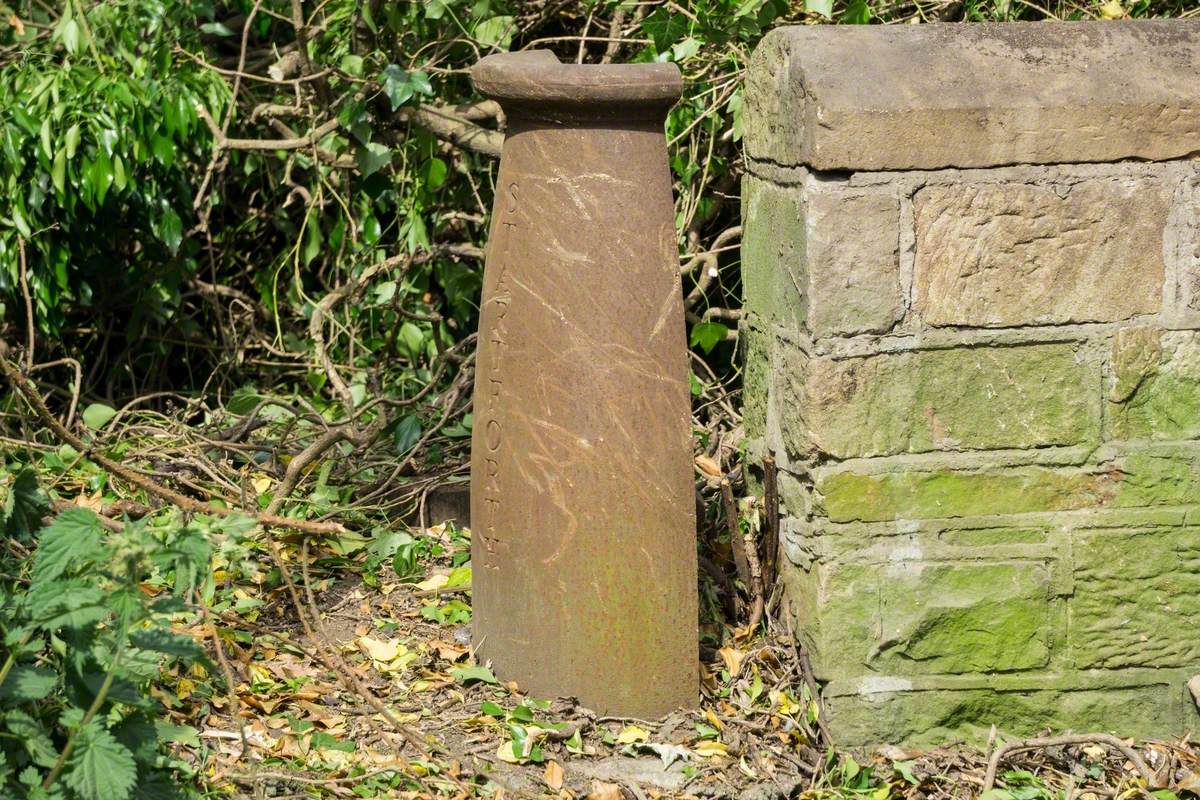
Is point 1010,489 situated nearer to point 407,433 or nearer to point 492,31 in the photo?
point 407,433

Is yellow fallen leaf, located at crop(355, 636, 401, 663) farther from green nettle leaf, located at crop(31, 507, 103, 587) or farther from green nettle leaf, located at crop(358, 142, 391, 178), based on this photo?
green nettle leaf, located at crop(358, 142, 391, 178)

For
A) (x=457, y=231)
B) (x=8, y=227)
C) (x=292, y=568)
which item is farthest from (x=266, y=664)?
(x=457, y=231)

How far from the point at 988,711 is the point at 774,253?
1.04 m

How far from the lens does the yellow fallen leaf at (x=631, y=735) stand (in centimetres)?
280

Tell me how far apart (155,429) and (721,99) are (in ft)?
6.25

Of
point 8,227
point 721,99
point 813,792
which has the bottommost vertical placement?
point 813,792

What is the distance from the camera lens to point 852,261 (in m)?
2.68

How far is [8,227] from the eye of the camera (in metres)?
4.14

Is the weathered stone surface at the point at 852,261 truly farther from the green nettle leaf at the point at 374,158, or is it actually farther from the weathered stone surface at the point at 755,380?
the green nettle leaf at the point at 374,158

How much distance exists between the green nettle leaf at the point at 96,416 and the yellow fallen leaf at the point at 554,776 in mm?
2150

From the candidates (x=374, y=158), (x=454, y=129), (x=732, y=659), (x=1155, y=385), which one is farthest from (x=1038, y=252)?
(x=374, y=158)

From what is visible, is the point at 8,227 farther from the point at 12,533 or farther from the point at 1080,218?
the point at 1080,218

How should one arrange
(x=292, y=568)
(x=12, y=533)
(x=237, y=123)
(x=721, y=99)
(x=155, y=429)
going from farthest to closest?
(x=237, y=123) < (x=155, y=429) < (x=721, y=99) < (x=292, y=568) < (x=12, y=533)

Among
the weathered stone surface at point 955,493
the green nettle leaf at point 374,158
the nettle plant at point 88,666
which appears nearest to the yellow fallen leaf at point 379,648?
the nettle plant at point 88,666
